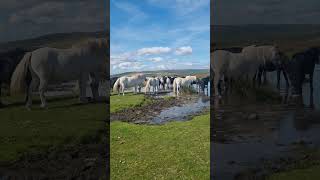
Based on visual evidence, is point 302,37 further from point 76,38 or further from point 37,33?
point 37,33

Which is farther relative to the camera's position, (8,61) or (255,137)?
(255,137)

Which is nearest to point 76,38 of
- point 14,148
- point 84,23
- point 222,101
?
point 84,23

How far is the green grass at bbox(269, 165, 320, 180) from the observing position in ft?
15.4

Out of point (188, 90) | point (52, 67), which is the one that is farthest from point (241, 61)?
point (52, 67)

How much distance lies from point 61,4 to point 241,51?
218cm

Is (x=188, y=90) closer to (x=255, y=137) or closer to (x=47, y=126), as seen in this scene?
(x=255, y=137)

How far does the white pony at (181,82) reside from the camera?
21.7ft

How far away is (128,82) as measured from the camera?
21.8ft

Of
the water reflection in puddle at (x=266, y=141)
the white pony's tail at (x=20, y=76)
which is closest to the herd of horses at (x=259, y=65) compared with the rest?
the water reflection in puddle at (x=266, y=141)

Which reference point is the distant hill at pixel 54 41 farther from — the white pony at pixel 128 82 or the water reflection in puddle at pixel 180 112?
the water reflection in puddle at pixel 180 112

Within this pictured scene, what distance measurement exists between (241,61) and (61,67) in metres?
2.16

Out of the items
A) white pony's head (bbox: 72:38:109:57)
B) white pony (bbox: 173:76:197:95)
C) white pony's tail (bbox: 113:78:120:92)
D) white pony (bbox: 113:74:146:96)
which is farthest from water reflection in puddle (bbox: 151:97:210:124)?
white pony's head (bbox: 72:38:109:57)

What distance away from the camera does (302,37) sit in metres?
4.75

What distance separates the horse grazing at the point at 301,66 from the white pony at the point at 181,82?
1889 mm
